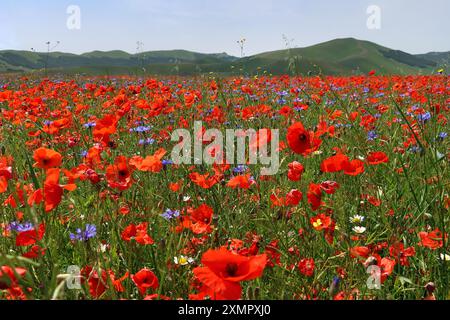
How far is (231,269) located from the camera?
98cm

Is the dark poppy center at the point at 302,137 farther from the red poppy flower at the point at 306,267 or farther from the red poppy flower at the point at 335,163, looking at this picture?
the red poppy flower at the point at 306,267

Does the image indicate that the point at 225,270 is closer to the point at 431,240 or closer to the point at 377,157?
the point at 431,240

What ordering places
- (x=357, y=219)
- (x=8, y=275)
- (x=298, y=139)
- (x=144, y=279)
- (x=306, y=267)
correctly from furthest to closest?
(x=357, y=219)
(x=298, y=139)
(x=306, y=267)
(x=144, y=279)
(x=8, y=275)

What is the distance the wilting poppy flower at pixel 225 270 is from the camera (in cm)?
93

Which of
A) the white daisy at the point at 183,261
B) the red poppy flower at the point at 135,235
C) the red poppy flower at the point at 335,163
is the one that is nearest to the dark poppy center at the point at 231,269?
the red poppy flower at the point at 135,235

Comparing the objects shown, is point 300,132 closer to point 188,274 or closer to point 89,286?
point 188,274

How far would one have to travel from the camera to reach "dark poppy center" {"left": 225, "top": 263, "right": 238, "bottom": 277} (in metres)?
0.97

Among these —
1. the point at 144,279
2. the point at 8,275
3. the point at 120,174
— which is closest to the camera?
the point at 8,275

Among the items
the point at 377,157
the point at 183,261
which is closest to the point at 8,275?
the point at 183,261

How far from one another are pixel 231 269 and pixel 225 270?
1cm

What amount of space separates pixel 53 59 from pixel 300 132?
470ft

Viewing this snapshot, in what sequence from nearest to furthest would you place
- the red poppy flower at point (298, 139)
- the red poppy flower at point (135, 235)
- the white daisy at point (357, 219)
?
the red poppy flower at point (135, 235)
the red poppy flower at point (298, 139)
the white daisy at point (357, 219)

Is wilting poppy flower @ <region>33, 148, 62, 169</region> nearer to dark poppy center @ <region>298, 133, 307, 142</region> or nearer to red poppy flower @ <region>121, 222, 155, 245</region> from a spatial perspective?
red poppy flower @ <region>121, 222, 155, 245</region>
